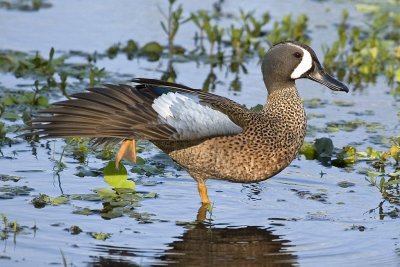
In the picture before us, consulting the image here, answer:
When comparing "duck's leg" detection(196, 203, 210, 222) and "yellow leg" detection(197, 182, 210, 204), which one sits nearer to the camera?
"duck's leg" detection(196, 203, 210, 222)

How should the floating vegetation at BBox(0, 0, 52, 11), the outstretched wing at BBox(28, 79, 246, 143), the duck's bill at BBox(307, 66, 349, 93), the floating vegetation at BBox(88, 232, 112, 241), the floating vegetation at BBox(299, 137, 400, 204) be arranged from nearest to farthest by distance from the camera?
the floating vegetation at BBox(88, 232, 112, 241) < the outstretched wing at BBox(28, 79, 246, 143) < the duck's bill at BBox(307, 66, 349, 93) < the floating vegetation at BBox(299, 137, 400, 204) < the floating vegetation at BBox(0, 0, 52, 11)

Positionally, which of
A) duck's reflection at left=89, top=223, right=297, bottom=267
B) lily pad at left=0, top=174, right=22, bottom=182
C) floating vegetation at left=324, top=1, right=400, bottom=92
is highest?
floating vegetation at left=324, top=1, right=400, bottom=92

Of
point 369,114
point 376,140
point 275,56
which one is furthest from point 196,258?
point 369,114

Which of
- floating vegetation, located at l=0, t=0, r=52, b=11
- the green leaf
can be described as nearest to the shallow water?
the green leaf

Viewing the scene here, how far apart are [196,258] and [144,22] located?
638 cm

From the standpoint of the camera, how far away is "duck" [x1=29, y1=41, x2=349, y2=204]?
20.5 ft

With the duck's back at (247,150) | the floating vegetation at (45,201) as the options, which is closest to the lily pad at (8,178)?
the floating vegetation at (45,201)

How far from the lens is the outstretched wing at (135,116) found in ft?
20.4

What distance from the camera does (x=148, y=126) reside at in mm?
6297

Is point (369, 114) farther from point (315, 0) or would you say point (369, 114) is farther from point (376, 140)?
point (315, 0)

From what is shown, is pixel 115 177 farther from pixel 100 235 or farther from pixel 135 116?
pixel 100 235

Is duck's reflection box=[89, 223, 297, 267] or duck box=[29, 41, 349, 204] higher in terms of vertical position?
duck box=[29, 41, 349, 204]

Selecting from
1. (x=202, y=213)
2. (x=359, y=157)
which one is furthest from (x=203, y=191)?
(x=359, y=157)

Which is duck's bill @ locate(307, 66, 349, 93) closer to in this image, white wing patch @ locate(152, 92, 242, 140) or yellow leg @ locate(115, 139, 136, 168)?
white wing patch @ locate(152, 92, 242, 140)
